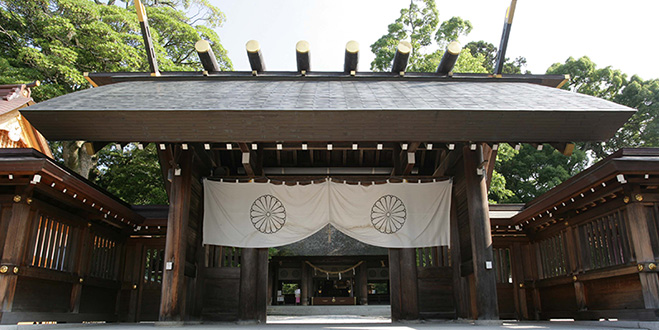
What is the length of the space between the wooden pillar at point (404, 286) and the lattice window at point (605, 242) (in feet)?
9.85

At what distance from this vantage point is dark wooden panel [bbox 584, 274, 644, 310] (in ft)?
20.2

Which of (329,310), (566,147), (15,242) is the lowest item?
(329,310)

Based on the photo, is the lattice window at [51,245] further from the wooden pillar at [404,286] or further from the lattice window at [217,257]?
the wooden pillar at [404,286]

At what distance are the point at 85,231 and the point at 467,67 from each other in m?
14.7

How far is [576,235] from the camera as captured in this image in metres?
7.72

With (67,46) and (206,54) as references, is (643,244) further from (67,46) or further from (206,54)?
(67,46)

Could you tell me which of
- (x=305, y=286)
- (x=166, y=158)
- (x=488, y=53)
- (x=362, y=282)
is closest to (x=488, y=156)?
(x=166, y=158)

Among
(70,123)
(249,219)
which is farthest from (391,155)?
(70,123)

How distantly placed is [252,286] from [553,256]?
604 centimetres

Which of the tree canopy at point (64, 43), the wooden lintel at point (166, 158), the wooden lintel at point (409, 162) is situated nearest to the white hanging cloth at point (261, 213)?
the wooden lintel at point (166, 158)

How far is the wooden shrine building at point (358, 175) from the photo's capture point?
19.7ft

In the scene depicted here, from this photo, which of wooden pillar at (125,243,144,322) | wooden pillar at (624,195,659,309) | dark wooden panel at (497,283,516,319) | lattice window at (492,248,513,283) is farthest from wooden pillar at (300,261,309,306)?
wooden pillar at (624,195,659,309)

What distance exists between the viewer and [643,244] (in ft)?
19.6

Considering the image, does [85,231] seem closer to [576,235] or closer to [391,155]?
[391,155]
